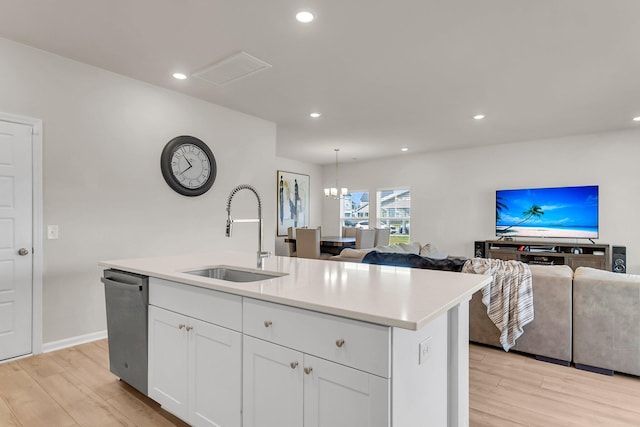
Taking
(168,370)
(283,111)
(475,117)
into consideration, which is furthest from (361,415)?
(475,117)

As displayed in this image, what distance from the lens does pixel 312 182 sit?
882 cm

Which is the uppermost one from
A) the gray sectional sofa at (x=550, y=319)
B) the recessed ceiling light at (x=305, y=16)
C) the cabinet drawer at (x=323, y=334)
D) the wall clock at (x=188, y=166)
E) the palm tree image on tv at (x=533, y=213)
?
the recessed ceiling light at (x=305, y=16)

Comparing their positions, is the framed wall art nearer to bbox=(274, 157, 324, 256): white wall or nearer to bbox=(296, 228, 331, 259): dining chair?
bbox=(274, 157, 324, 256): white wall

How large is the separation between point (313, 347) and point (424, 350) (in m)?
0.42

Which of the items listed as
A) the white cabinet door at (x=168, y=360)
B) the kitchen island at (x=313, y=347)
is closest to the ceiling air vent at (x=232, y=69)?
the kitchen island at (x=313, y=347)

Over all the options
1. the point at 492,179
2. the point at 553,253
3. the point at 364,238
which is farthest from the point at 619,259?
the point at 364,238

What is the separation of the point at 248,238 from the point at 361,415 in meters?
3.80

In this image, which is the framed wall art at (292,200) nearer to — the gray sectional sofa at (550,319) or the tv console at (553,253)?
the tv console at (553,253)

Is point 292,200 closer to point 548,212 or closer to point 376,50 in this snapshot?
point 548,212

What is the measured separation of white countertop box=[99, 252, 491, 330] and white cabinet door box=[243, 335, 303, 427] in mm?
222

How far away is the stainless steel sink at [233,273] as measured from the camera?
6.81 ft

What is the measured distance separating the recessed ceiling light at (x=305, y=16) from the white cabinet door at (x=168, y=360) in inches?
82.6

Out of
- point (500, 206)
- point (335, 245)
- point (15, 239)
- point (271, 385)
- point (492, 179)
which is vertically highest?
point (492, 179)

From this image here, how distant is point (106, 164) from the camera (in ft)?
11.1
